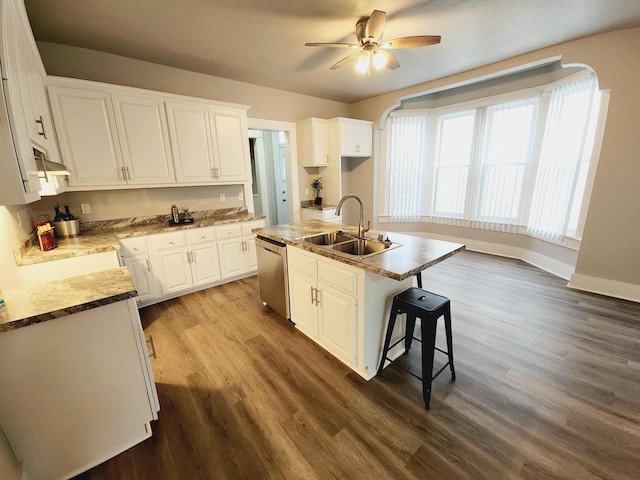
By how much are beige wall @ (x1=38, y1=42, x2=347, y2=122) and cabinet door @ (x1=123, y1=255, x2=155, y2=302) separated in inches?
78.3

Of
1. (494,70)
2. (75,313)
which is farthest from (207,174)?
(494,70)

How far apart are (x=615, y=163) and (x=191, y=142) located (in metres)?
4.83

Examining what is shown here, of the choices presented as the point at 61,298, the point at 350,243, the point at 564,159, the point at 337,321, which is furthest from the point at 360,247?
the point at 564,159

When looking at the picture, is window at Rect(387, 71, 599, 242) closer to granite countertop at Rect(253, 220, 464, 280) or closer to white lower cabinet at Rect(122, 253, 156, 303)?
granite countertop at Rect(253, 220, 464, 280)

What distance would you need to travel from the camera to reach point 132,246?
9.27 ft

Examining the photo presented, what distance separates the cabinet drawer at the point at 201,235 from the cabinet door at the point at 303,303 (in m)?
1.48

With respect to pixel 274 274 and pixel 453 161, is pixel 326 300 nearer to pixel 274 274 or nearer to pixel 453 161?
pixel 274 274

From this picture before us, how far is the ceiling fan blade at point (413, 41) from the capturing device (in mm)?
2140

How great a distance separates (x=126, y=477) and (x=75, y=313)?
0.90 meters

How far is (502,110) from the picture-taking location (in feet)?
Answer: 14.1

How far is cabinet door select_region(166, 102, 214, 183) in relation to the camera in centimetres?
311

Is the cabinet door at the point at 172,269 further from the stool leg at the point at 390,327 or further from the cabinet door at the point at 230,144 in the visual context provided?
the stool leg at the point at 390,327

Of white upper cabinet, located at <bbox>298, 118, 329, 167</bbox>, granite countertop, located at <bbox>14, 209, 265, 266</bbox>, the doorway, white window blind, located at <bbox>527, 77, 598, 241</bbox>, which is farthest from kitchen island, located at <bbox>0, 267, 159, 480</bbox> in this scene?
white window blind, located at <bbox>527, 77, 598, 241</bbox>

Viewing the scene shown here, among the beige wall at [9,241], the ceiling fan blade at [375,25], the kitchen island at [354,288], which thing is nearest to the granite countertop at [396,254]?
the kitchen island at [354,288]
